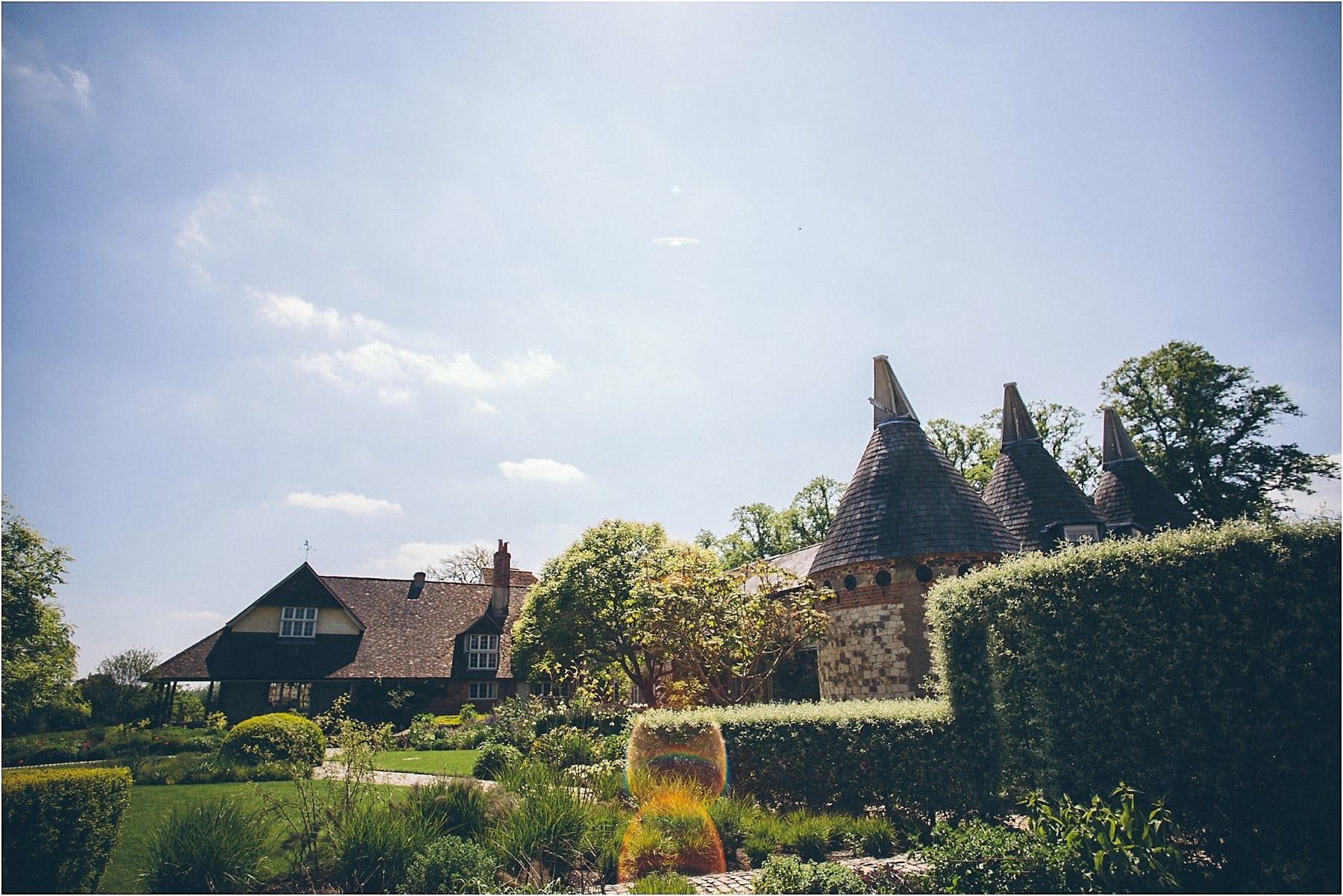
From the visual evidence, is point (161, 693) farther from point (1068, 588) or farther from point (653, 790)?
point (1068, 588)


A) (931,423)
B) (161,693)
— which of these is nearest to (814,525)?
(931,423)

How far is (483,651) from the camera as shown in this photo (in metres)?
35.3

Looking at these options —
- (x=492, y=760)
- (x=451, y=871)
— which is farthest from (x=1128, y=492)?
(x=451, y=871)

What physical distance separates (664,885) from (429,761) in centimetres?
1679

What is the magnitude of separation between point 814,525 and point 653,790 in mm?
41743

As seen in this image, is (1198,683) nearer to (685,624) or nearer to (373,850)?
(373,850)

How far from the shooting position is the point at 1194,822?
7254mm

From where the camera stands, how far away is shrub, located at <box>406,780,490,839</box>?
8.45 metres

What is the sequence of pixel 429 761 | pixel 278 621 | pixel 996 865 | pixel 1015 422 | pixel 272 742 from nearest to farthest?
1. pixel 996 865
2. pixel 272 742
3. pixel 429 761
4. pixel 1015 422
5. pixel 278 621

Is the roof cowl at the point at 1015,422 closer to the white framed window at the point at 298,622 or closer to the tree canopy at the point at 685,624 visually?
the tree canopy at the point at 685,624

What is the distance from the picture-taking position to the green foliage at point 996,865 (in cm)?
652

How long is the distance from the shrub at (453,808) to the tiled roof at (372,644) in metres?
26.0

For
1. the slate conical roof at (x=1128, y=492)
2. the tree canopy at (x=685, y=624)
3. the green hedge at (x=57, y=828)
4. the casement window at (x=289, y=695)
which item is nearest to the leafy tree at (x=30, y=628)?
the casement window at (x=289, y=695)

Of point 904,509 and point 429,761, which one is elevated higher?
point 904,509
